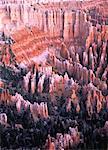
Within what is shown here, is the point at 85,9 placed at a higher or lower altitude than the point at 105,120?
higher

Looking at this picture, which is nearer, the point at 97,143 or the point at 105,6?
the point at 97,143

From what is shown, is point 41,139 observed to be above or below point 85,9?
below

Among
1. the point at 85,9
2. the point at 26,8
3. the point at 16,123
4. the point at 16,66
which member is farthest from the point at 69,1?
the point at 16,123

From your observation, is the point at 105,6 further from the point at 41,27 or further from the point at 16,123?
the point at 16,123

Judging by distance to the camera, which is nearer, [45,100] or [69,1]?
[45,100]

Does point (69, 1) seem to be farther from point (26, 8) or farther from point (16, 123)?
point (16, 123)

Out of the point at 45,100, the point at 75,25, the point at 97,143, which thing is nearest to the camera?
the point at 97,143

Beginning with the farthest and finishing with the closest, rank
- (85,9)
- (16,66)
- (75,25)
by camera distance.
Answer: (85,9)
(75,25)
(16,66)

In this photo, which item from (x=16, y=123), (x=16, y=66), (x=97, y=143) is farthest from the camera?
(x=16, y=66)

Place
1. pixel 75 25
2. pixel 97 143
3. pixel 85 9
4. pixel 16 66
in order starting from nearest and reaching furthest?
pixel 97 143
pixel 16 66
pixel 75 25
pixel 85 9

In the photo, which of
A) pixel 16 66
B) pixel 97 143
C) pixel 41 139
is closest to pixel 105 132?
pixel 97 143
